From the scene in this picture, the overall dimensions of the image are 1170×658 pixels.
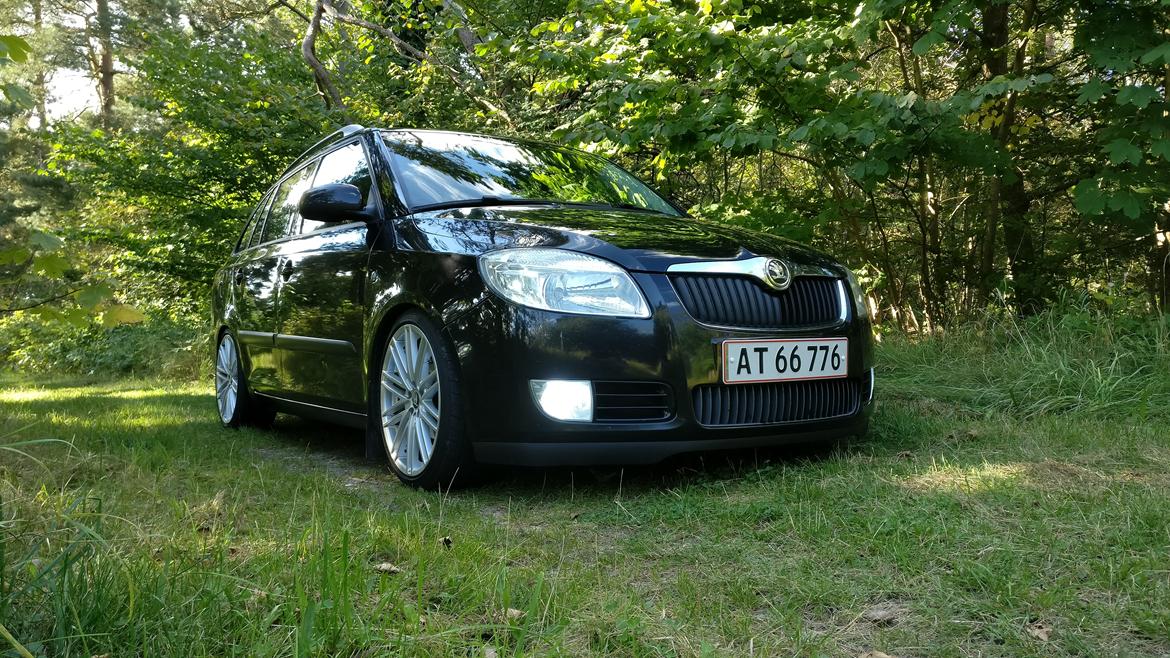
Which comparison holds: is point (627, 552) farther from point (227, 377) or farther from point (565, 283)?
point (227, 377)

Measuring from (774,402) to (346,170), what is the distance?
2428mm

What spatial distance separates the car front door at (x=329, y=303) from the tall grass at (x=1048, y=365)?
2930 mm

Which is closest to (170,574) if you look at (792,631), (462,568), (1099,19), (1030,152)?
(462,568)

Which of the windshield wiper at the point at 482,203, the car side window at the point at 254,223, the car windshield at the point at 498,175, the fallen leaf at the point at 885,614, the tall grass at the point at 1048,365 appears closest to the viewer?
the fallen leaf at the point at 885,614

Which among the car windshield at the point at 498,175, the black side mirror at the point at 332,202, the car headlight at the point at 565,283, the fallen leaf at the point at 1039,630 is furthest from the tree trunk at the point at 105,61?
the fallen leaf at the point at 1039,630

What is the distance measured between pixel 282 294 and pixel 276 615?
3.13 metres

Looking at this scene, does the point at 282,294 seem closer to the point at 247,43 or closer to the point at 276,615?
the point at 276,615

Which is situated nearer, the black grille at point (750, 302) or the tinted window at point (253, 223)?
the black grille at point (750, 302)

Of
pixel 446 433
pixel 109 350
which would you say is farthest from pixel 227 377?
pixel 109 350

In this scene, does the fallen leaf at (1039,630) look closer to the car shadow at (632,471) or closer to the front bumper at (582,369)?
the front bumper at (582,369)

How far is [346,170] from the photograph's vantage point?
171 inches

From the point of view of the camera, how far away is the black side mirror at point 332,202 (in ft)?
11.9

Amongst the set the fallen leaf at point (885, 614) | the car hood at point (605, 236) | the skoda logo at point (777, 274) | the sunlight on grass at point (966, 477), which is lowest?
the fallen leaf at point (885, 614)

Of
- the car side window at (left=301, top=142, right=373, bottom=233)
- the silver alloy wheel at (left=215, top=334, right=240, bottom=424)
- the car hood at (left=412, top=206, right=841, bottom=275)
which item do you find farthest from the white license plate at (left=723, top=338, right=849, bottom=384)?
the silver alloy wheel at (left=215, top=334, right=240, bottom=424)
